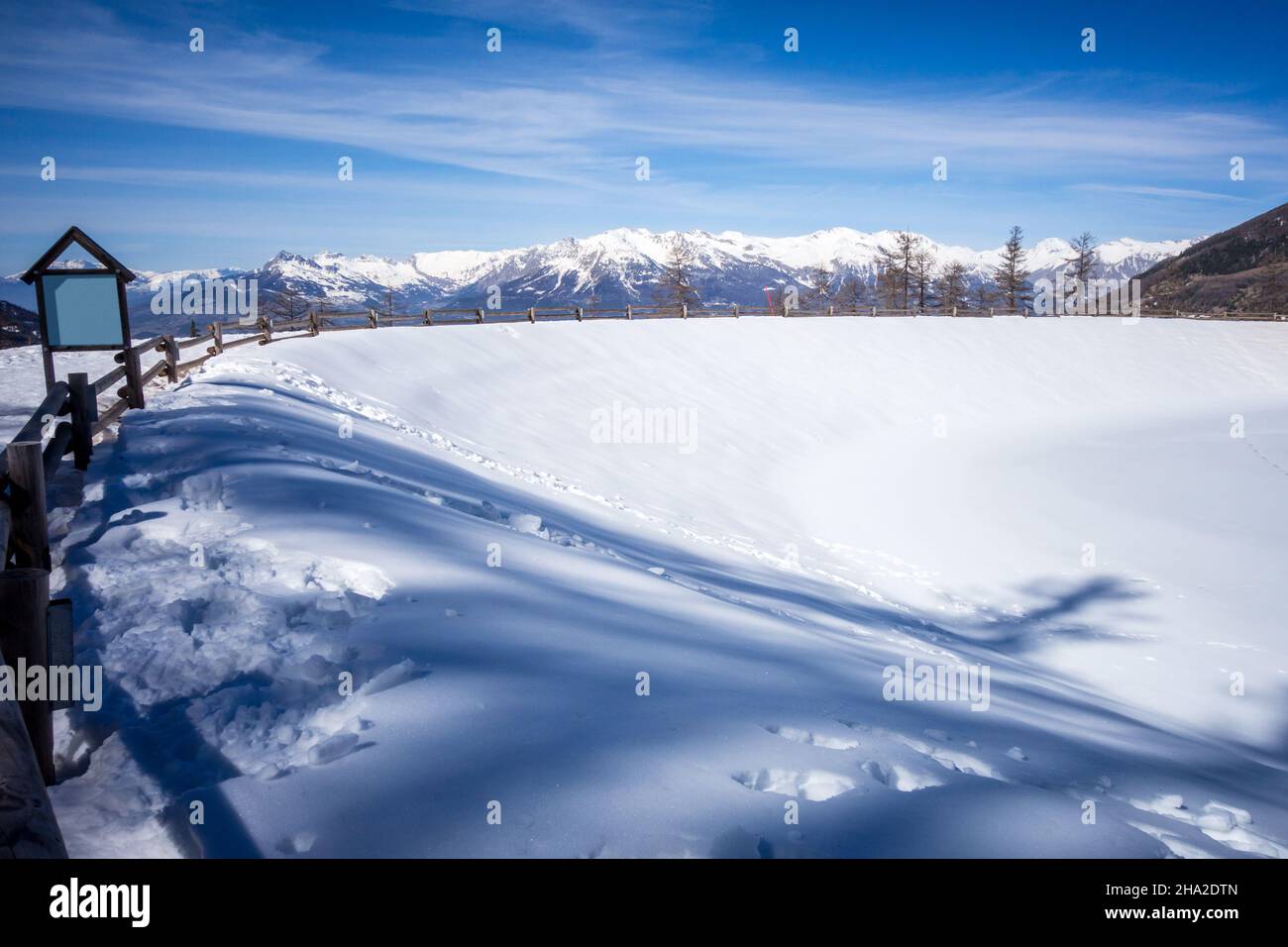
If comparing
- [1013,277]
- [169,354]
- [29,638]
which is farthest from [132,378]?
[1013,277]

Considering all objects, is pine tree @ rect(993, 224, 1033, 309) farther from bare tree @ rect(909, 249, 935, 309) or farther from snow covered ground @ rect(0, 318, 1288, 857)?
snow covered ground @ rect(0, 318, 1288, 857)

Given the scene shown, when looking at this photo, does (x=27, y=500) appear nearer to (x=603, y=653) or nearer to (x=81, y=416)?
(x=81, y=416)

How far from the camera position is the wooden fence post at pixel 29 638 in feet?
12.4

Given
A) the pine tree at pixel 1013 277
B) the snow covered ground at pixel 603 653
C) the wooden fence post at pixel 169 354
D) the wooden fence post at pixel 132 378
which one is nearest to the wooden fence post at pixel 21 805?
the snow covered ground at pixel 603 653

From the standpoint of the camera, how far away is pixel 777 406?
32250 mm

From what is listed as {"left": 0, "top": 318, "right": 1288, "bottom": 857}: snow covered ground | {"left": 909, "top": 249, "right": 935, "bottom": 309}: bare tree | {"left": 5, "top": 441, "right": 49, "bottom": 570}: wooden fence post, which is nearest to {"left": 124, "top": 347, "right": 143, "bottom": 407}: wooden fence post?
{"left": 0, "top": 318, "right": 1288, "bottom": 857}: snow covered ground

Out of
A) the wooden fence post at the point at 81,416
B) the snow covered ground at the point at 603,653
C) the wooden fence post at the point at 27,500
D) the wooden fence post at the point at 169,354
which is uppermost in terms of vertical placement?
the wooden fence post at the point at 169,354

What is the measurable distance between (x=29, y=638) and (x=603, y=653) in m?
3.36

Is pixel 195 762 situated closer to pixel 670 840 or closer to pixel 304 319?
pixel 670 840

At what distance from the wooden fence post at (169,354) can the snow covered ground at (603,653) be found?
60cm

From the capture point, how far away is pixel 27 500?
545cm

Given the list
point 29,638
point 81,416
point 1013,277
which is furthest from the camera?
point 1013,277

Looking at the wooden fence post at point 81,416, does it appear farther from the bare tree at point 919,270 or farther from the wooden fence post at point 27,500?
the bare tree at point 919,270
